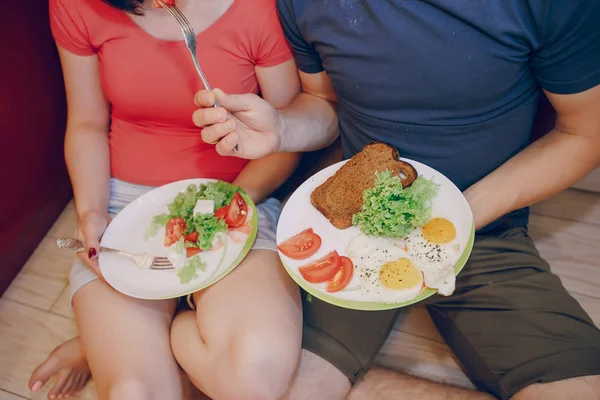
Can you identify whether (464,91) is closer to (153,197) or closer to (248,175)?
(248,175)

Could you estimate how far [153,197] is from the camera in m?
1.45

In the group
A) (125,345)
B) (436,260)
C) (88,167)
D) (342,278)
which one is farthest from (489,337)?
(88,167)

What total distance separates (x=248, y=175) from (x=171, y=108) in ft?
0.89

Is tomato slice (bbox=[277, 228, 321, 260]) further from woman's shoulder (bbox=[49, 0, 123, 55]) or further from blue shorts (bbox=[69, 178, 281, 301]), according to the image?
woman's shoulder (bbox=[49, 0, 123, 55])

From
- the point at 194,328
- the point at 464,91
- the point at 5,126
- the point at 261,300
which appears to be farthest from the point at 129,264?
the point at 464,91

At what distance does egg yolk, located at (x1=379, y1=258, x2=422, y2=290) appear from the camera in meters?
1.08

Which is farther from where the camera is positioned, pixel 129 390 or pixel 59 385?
pixel 59 385

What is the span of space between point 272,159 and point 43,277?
3.21ft

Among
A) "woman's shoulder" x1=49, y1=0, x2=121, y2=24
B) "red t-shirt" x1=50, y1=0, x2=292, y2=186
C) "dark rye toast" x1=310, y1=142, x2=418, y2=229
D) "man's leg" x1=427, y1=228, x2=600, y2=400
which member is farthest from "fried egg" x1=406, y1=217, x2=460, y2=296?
"woman's shoulder" x1=49, y1=0, x2=121, y2=24

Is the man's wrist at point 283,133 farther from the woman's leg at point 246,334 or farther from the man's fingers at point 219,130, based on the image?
the woman's leg at point 246,334

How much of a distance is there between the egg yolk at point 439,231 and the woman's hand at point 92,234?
0.81 meters

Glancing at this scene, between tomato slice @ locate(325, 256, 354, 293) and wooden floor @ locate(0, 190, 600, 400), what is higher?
tomato slice @ locate(325, 256, 354, 293)

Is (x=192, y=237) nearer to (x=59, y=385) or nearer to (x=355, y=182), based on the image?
(x=355, y=182)

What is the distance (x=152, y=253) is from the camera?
137 cm
